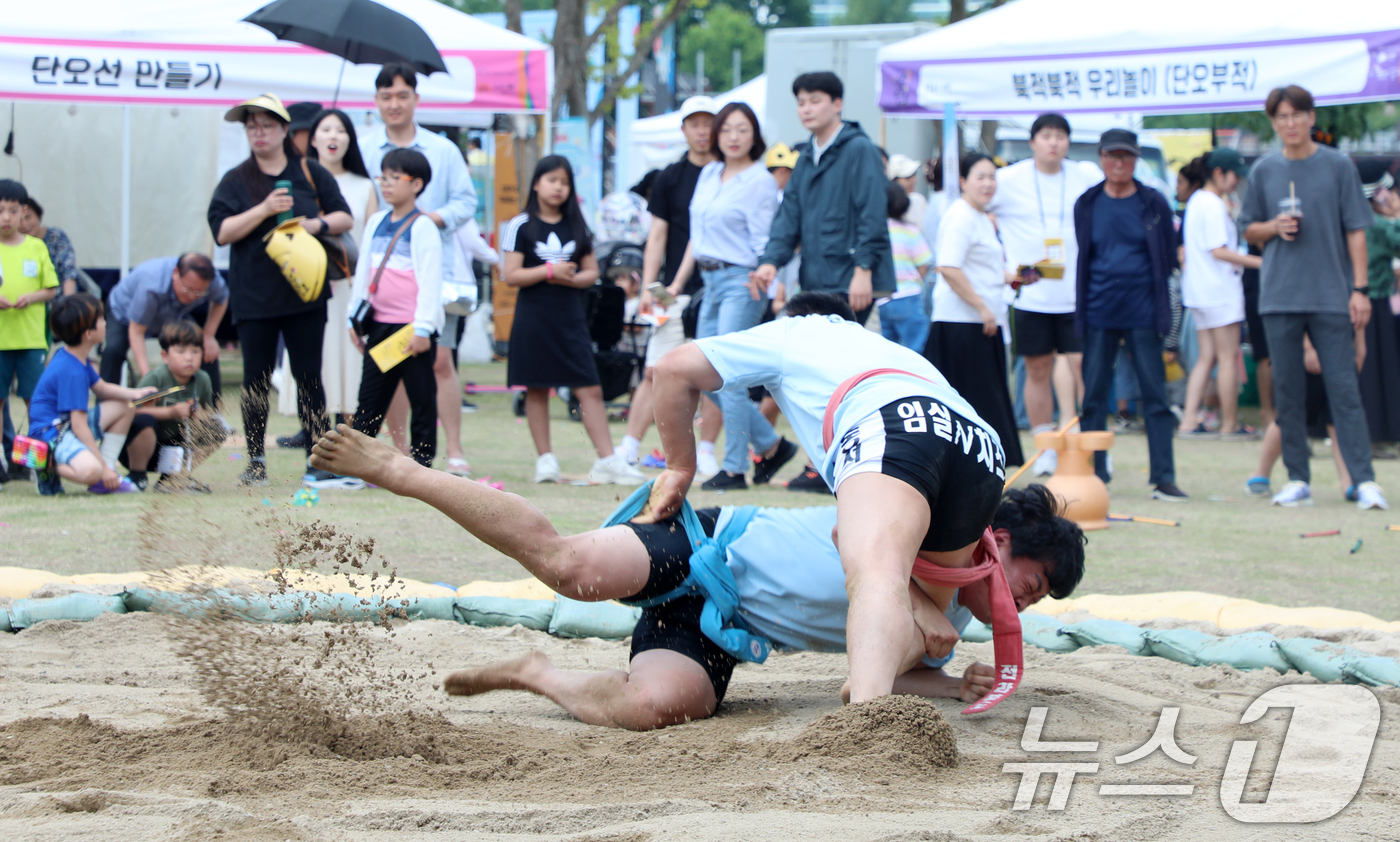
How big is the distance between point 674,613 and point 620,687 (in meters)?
0.23

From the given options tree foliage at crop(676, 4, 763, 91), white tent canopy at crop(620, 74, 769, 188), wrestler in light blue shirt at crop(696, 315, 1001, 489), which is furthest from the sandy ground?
tree foliage at crop(676, 4, 763, 91)

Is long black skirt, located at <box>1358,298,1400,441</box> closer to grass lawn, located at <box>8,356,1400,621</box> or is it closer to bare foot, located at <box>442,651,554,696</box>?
grass lawn, located at <box>8,356,1400,621</box>

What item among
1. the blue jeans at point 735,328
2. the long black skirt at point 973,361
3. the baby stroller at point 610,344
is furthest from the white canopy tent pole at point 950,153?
the baby stroller at point 610,344

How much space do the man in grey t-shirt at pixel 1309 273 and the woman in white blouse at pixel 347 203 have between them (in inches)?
177

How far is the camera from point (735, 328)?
6.27 m

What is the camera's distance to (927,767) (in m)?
2.37

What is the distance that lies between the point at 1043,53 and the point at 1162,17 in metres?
0.74

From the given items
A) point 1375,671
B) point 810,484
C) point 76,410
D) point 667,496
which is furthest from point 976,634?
point 76,410

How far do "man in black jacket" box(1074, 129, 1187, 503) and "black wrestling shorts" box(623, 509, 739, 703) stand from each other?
3.97 meters

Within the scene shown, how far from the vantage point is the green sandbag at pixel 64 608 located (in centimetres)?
363

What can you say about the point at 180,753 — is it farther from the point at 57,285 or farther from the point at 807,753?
the point at 57,285

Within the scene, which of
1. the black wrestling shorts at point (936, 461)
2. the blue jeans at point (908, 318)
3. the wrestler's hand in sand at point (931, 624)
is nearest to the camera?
the black wrestling shorts at point (936, 461)

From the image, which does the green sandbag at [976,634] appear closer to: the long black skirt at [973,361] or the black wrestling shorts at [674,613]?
the black wrestling shorts at [674,613]

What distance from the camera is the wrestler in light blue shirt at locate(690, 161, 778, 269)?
6449 mm
